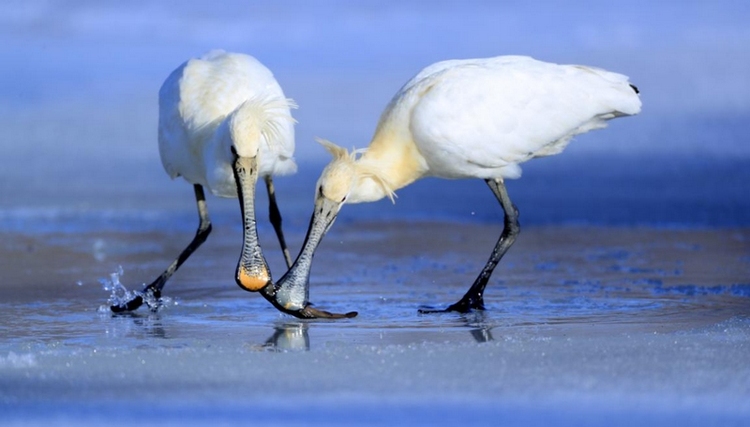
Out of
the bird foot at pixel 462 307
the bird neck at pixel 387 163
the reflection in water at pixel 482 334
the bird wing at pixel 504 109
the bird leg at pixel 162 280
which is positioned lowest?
the bird foot at pixel 462 307

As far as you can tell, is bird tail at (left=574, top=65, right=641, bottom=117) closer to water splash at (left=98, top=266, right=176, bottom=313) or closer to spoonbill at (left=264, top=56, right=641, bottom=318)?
spoonbill at (left=264, top=56, right=641, bottom=318)

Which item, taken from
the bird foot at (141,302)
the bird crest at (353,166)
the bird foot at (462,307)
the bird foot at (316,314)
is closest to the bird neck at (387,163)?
the bird crest at (353,166)

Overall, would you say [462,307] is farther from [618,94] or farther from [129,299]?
[129,299]

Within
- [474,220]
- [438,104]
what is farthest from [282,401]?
[474,220]

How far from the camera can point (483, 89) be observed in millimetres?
8781

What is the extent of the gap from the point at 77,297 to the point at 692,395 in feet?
18.6

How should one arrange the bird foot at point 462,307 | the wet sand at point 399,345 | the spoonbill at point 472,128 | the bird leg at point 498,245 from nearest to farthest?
the wet sand at point 399,345 → the bird foot at point 462,307 → the spoonbill at point 472,128 → the bird leg at point 498,245

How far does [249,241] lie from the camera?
845 centimetres

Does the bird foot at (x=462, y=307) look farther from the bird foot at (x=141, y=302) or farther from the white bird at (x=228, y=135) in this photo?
the bird foot at (x=141, y=302)

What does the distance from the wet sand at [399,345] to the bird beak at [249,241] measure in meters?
0.26

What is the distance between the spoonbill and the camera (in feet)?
28.2

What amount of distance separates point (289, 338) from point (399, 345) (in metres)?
0.87

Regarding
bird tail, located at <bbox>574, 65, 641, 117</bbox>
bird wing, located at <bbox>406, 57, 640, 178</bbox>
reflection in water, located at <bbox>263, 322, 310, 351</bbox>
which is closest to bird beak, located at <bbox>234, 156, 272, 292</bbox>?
reflection in water, located at <bbox>263, 322, 310, 351</bbox>

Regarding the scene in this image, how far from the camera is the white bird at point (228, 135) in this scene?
8539 mm
